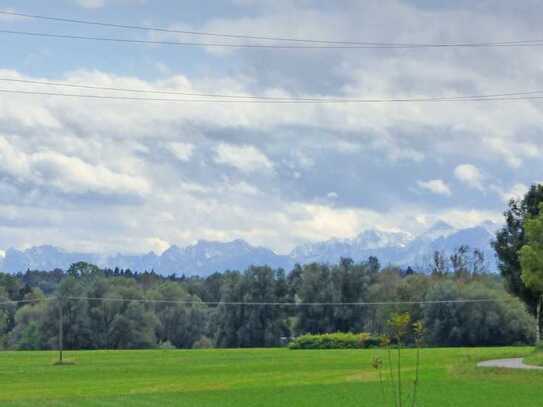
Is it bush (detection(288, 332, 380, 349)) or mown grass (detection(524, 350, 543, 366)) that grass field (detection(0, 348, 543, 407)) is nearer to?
mown grass (detection(524, 350, 543, 366))

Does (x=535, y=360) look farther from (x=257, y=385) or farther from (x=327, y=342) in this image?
(x=327, y=342)

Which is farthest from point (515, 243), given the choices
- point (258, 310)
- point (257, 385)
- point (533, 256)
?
point (258, 310)

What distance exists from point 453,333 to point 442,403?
75807 mm

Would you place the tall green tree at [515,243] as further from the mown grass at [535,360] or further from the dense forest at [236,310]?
the dense forest at [236,310]

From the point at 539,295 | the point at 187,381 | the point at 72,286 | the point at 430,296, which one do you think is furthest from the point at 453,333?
the point at 187,381

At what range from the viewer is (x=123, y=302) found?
12794 cm

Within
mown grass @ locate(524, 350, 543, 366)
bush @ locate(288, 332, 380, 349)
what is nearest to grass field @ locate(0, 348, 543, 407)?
mown grass @ locate(524, 350, 543, 366)

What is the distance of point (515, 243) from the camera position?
76.1m

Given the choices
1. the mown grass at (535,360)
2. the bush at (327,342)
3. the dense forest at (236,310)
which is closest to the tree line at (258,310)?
the dense forest at (236,310)

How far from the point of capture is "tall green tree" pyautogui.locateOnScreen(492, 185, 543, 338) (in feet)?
249

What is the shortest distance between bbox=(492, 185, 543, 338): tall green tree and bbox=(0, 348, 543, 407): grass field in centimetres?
967

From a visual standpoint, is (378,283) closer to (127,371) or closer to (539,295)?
(539,295)

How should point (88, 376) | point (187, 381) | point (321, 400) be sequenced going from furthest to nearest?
point (88, 376) < point (187, 381) < point (321, 400)

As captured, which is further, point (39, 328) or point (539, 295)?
point (39, 328)
